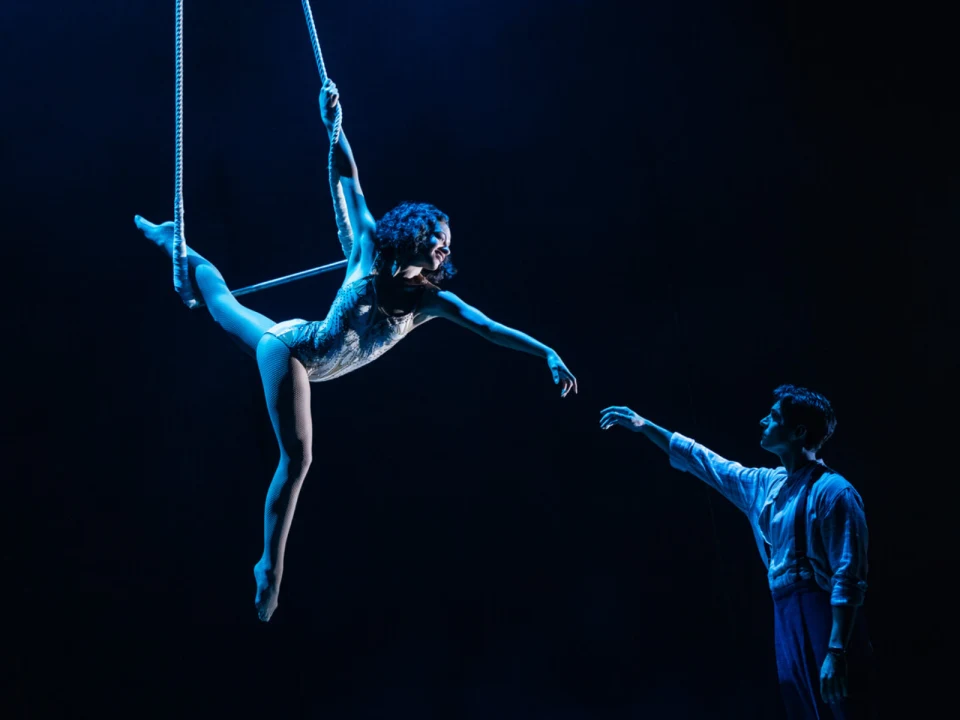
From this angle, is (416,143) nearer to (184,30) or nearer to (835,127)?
(184,30)

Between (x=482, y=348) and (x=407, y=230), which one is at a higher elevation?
(x=407, y=230)

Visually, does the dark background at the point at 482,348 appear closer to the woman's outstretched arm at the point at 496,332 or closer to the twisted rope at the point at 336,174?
A: the twisted rope at the point at 336,174

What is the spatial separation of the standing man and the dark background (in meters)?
1.16

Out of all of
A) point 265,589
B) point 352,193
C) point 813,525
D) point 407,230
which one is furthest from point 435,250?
point 813,525

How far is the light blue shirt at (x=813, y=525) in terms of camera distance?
254 centimetres

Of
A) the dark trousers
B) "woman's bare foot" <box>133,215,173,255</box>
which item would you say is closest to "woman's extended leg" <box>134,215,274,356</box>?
"woman's bare foot" <box>133,215,173,255</box>

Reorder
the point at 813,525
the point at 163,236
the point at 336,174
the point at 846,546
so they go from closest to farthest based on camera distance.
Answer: the point at 846,546 → the point at 813,525 → the point at 336,174 → the point at 163,236

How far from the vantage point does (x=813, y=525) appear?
2678 millimetres

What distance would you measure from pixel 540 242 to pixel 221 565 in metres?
2.18

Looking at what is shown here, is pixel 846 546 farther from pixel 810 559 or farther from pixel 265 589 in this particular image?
pixel 265 589

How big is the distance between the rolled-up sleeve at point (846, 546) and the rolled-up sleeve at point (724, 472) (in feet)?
1.19

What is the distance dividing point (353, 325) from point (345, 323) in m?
0.03

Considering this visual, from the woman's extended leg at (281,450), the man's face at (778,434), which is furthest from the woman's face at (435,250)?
the man's face at (778,434)

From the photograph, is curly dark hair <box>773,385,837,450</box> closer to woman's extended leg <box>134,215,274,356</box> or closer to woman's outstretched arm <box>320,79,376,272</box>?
woman's outstretched arm <box>320,79,376,272</box>
